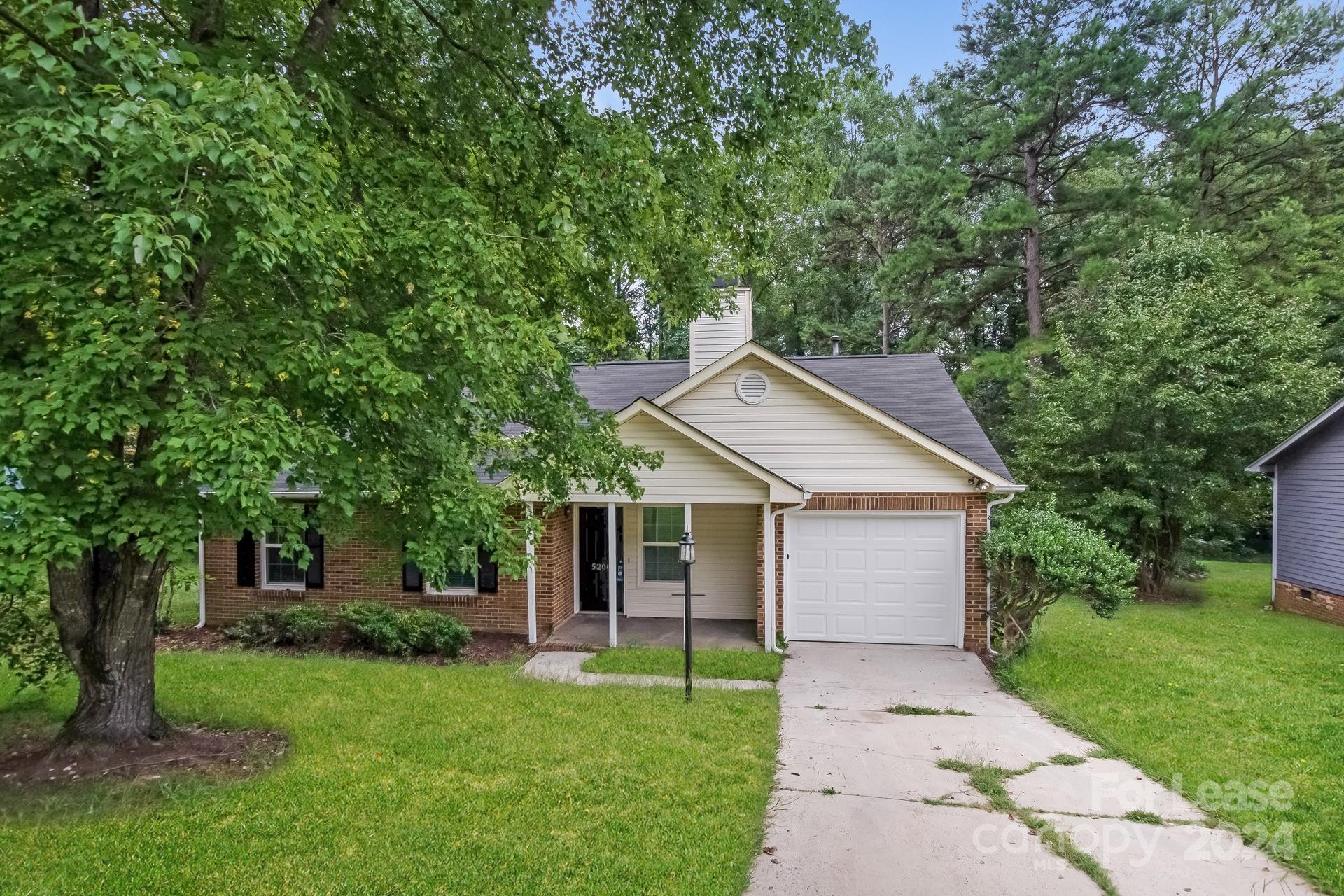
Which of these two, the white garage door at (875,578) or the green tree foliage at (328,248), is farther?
the white garage door at (875,578)

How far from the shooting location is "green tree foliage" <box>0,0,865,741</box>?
11.7 feet

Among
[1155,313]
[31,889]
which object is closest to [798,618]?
[31,889]

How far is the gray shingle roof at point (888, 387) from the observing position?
10.2 m

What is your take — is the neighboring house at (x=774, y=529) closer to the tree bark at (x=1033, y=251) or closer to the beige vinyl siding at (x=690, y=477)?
the beige vinyl siding at (x=690, y=477)

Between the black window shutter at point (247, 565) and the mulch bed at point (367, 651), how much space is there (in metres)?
0.79

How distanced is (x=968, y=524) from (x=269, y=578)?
34.5 feet

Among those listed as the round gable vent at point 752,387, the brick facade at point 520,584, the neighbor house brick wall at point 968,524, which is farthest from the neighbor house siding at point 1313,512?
the round gable vent at point 752,387

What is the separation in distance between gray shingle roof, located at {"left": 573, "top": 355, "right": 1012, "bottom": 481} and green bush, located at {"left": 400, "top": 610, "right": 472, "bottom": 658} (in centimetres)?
411

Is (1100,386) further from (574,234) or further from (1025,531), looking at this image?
(574,234)

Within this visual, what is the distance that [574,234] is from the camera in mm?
5238

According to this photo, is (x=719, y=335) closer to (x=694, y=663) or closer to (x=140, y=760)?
(x=694, y=663)

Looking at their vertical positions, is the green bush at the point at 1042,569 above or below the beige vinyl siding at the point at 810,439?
below

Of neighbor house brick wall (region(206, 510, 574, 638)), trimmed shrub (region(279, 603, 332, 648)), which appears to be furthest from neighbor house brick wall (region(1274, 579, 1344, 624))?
trimmed shrub (region(279, 603, 332, 648))

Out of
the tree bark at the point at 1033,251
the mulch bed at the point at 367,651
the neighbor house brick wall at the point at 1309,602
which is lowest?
the neighbor house brick wall at the point at 1309,602
